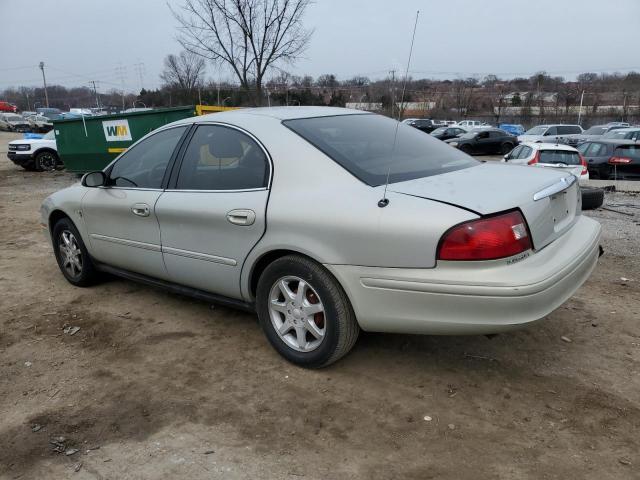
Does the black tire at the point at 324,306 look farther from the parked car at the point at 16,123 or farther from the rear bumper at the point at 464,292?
the parked car at the point at 16,123

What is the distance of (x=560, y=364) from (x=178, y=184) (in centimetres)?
280

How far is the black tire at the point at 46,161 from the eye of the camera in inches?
656

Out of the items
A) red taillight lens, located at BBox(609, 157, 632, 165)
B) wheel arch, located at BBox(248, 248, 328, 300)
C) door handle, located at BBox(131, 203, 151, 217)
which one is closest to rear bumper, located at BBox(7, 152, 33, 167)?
door handle, located at BBox(131, 203, 151, 217)

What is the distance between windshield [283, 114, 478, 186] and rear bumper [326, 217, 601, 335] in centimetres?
57

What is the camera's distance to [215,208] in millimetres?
3412

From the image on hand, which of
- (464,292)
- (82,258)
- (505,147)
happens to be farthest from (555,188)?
(505,147)

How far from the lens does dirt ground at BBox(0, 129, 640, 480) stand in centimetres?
242

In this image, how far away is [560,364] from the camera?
3.27m

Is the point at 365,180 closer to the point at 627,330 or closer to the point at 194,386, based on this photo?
the point at 194,386

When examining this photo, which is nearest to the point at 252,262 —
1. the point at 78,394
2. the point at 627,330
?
the point at 78,394

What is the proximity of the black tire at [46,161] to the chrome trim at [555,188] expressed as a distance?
672 inches

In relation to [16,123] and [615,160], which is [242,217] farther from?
[16,123]

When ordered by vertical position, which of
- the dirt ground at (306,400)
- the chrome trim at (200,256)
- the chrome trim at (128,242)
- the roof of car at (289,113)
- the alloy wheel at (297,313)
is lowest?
the dirt ground at (306,400)

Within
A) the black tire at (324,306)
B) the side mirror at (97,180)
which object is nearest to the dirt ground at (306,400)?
the black tire at (324,306)
